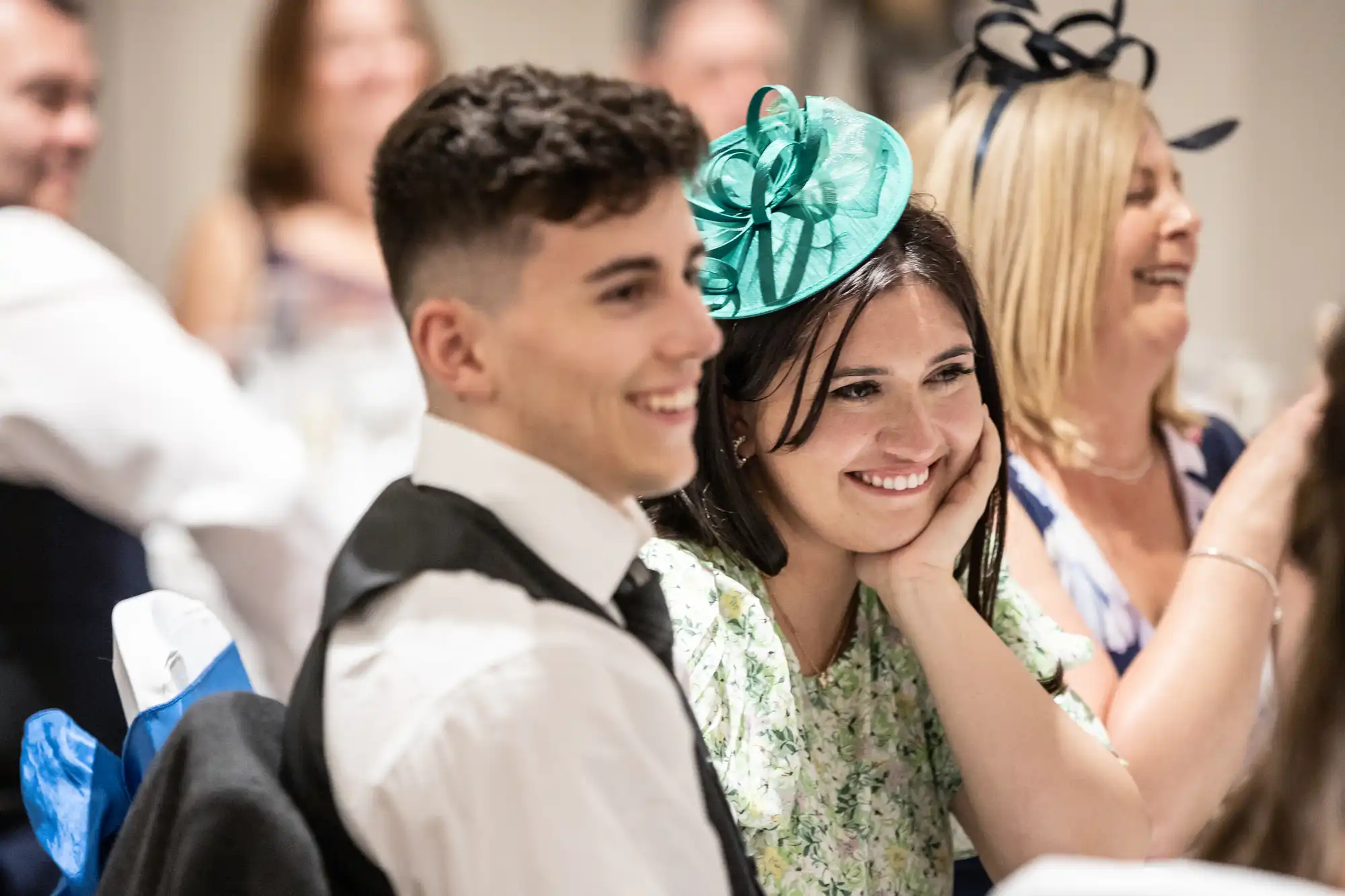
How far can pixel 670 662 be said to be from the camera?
37.5 inches

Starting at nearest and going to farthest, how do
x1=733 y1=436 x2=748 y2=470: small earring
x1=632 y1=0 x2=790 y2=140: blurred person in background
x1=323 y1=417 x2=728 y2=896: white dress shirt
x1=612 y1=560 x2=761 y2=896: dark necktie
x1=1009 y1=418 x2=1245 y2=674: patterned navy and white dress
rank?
x1=323 y1=417 x2=728 y2=896: white dress shirt, x1=612 y1=560 x2=761 y2=896: dark necktie, x1=733 y1=436 x2=748 y2=470: small earring, x1=1009 y1=418 x2=1245 y2=674: patterned navy and white dress, x1=632 y1=0 x2=790 y2=140: blurred person in background

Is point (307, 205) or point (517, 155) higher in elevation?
point (517, 155)

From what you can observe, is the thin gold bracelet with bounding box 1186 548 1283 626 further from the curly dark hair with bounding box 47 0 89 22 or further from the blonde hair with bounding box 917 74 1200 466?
the curly dark hair with bounding box 47 0 89 22

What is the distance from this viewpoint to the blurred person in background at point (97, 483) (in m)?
1.46

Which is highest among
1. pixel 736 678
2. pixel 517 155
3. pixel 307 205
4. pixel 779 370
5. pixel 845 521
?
pixel 517 155

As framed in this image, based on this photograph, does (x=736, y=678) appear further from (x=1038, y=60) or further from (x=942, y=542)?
(x=1038, y=60)

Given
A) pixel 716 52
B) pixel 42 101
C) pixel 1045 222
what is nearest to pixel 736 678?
pixel 1045 222

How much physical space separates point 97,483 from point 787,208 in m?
0.77

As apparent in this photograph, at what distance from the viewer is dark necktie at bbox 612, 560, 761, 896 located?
907mm

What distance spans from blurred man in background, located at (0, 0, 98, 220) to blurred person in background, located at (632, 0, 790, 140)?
1960 millimetres

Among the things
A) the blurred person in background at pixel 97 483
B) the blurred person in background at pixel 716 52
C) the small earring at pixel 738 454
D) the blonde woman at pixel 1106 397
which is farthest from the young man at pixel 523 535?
the blurred person in background at pixel 716 52

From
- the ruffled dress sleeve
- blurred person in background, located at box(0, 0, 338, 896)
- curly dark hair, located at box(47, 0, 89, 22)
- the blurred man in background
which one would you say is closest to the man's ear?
the ruffled dress sleeve

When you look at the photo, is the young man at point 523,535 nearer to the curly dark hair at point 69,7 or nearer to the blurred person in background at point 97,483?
the blurred person in background at point 97,483

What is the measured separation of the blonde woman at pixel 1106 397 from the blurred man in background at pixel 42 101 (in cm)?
109
